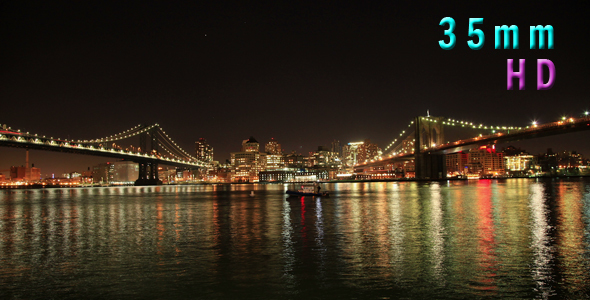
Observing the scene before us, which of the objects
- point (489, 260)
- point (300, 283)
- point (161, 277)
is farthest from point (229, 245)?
point (489, 260)

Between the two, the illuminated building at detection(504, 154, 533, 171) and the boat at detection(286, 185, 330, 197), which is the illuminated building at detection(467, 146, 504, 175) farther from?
the boat at detection(286, 185, 330, 197)

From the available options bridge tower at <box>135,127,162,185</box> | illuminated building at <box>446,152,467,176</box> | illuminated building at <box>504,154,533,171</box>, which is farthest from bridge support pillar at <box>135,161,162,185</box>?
illuminated building at <box>504,154,533,171</box>

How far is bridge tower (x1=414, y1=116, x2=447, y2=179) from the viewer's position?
317ft

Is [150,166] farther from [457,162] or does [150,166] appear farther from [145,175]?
[457,162]

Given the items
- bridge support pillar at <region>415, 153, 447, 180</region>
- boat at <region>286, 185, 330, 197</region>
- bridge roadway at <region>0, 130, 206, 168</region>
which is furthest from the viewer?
bridge support pillar at <region>415, 153, 447, 180</region>

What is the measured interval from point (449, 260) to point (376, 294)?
3.78 meters

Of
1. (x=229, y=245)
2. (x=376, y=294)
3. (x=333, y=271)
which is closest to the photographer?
(x=376, y=294)

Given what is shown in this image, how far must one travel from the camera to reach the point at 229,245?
1476cm

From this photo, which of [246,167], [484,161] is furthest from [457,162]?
[246,167]

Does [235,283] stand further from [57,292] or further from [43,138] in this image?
[43,138]

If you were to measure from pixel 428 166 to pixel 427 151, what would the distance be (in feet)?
15.8

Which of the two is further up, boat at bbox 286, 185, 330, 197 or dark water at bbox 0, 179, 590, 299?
dark water at bbox 0, 179, 590, 299

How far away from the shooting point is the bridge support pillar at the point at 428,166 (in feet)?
315

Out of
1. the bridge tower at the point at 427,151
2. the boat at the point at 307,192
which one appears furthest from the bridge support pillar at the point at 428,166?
the boat at the point at 307,192
